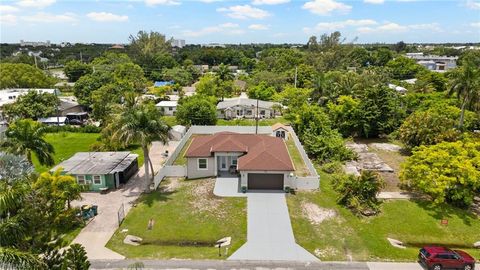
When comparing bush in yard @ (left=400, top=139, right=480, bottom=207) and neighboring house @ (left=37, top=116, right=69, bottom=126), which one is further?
neighboring house @ (left=37, top=116, right=69, bottom=126)

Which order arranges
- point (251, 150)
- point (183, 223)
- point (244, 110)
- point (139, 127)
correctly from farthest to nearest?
point (244, 110) < point (251, 150) < point (139, 127) < point (183, 223)

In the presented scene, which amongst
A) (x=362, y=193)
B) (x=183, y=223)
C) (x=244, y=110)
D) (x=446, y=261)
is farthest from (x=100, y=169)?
(x=244, y=110)

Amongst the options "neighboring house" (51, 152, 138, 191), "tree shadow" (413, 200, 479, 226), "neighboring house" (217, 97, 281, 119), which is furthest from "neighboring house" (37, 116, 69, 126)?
"tree shadow" (413, 200, 479, 226)

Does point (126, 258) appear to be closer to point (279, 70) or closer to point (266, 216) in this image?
point (266, 216)

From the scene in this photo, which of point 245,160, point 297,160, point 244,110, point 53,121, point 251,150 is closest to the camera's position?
point 245,160

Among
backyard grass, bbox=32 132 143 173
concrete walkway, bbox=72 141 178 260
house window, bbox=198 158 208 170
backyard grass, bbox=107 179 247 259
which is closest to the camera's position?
concrete walkway, bbox=72 141 178 260

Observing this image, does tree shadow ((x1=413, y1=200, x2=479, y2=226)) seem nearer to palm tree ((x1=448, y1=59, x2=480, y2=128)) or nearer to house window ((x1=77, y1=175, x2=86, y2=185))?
palm tree ((x1=448, y1=59, x2=480, y2=128))

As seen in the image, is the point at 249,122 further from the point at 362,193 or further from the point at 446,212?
the point at 446,212
